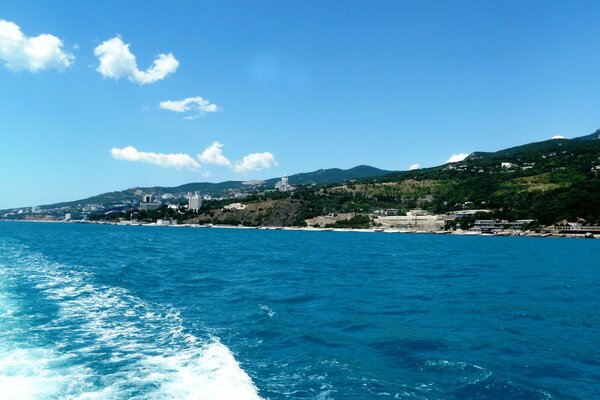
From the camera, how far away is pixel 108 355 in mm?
14859

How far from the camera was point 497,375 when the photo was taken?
1342 centimetres

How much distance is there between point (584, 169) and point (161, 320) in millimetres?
212861

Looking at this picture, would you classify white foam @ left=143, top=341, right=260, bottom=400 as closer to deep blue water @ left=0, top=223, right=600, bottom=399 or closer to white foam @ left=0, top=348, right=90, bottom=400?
deep blue water @ left=0, top=223, right=600, bottom=399

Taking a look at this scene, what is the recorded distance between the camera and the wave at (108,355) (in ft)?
39.0

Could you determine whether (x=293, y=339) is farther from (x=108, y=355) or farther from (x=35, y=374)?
(x=35, y=374)

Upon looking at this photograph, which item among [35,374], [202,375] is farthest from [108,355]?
[202,375]

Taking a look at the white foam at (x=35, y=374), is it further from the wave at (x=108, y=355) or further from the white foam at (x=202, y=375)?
the white foam at (x=202, y=375)

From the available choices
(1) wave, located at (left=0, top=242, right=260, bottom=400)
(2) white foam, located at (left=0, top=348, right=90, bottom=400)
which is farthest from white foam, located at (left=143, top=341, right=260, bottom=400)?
(2) white foam, located at (left=0, top=348, right=90, bottom=400)

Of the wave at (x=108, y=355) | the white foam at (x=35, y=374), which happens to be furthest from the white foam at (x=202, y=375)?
the white foam at (x=35, y=374)

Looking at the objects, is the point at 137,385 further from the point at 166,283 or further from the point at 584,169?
the point at 584,169

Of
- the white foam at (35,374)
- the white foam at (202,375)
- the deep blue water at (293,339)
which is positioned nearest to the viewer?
the white foam at (35,374)

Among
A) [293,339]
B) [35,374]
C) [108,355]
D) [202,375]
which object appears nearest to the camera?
[35,374]

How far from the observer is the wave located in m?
11.9

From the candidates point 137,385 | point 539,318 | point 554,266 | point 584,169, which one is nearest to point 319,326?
point 137,385
